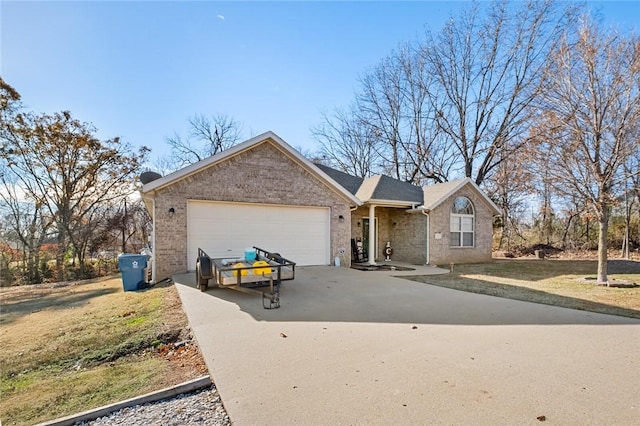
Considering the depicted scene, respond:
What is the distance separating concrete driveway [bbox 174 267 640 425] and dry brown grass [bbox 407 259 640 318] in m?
1.01

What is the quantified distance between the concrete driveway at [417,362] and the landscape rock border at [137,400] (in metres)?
0.18

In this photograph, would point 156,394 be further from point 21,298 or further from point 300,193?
point 21,298

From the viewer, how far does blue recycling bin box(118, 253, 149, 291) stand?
9352mm

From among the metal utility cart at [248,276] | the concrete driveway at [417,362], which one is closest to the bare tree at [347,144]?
the metal utility cart at [248,276]

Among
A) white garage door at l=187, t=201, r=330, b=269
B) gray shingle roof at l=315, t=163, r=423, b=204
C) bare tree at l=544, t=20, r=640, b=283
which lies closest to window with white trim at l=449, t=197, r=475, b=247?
gray shingle roof at l=315, t=163, r=423, b=204

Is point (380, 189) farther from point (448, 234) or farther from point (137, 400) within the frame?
point (137, 400)

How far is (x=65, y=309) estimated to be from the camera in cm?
786

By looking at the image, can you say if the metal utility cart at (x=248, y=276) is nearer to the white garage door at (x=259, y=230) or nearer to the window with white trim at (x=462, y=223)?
the white garage door at (x=259, y=230)

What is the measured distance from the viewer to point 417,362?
3.66 m

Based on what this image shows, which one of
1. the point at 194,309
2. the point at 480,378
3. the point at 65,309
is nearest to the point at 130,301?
the point at 65,309

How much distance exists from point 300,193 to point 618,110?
33.0 ft

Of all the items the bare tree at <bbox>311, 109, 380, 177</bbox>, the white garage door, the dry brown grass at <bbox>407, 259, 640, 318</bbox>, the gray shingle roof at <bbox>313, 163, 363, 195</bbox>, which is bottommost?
the dry brown grass at <bbox>407, 259, 640, 318</bbox>

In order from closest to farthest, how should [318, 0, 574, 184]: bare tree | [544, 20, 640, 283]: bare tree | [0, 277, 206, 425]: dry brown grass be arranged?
[0, 277, 206, 425]: dry brown grass → [544, 20, 640, 283]: bare tree → [318, 0, 574, 184]: bare tree

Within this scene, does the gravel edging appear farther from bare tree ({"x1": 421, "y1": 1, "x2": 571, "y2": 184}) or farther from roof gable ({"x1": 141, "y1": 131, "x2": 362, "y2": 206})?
bare tree ({"x1": 421, "y1": 1, "x2": 571, "y2": 184})
